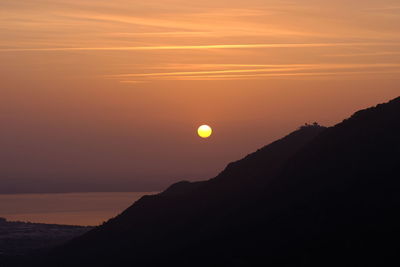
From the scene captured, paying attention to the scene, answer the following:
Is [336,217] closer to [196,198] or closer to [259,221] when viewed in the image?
[259,221]

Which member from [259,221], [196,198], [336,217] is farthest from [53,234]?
[336,217]

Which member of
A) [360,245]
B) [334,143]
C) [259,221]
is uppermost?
[334,143]

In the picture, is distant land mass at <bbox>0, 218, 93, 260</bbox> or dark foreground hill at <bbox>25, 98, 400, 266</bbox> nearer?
dark foreground hill at <bbox>25, 98, 400, 266</bbox>

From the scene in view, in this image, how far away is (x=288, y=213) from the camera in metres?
76.6

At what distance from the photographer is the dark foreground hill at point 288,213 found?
67.2m

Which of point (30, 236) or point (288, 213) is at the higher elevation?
point (30, 236)

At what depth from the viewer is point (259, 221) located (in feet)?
261

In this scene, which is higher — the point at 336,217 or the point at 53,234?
the point at 53,234

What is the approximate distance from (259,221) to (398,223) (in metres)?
16.8

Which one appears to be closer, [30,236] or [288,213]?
Answer: [288,213]

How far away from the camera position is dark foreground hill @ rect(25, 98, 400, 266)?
67156 mm

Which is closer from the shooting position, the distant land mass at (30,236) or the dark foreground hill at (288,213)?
the dark foreground hill at (288,213)

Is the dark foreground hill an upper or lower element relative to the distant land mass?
lower

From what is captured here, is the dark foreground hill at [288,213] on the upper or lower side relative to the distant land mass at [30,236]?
lower
